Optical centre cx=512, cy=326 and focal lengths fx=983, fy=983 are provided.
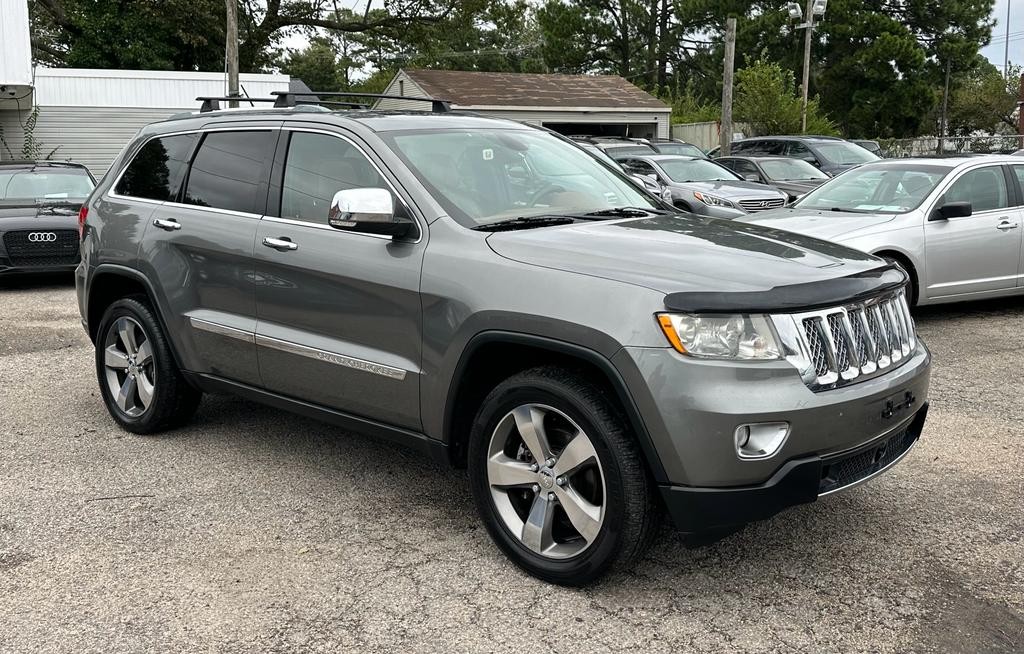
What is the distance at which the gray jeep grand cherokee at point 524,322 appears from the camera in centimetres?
322

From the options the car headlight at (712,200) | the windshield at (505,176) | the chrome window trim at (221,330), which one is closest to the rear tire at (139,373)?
the chrome window trim at (221,330)

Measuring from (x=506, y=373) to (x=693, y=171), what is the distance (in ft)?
41.2

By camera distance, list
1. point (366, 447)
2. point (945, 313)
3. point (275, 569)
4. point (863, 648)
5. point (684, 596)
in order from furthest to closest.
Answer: point (945, 313) → point (366, 447) → point (275, 569) → point (684, 596) → point (863, 648)

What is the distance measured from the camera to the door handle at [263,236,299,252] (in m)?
4.40

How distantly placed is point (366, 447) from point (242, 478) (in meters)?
0.70

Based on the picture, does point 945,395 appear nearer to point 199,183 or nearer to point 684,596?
point 684,596

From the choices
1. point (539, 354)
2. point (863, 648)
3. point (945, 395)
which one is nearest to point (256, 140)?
point (539, 354)

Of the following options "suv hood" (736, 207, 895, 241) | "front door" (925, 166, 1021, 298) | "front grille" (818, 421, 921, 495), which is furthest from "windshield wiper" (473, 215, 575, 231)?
"front door" (925, 166, 1021, 298)

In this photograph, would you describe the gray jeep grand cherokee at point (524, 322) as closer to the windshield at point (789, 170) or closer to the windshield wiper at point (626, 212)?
the windshield wiper at point (626, 212)

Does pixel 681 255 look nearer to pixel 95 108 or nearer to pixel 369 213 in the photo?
pixel 369 213

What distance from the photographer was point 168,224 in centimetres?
508

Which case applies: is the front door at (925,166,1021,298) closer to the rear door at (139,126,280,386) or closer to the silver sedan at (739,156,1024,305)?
the silver sedan at (739,156,1024,305)

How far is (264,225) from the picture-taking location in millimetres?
4582

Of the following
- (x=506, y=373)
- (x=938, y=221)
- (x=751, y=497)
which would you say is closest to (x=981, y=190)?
(x=938, y=221)
